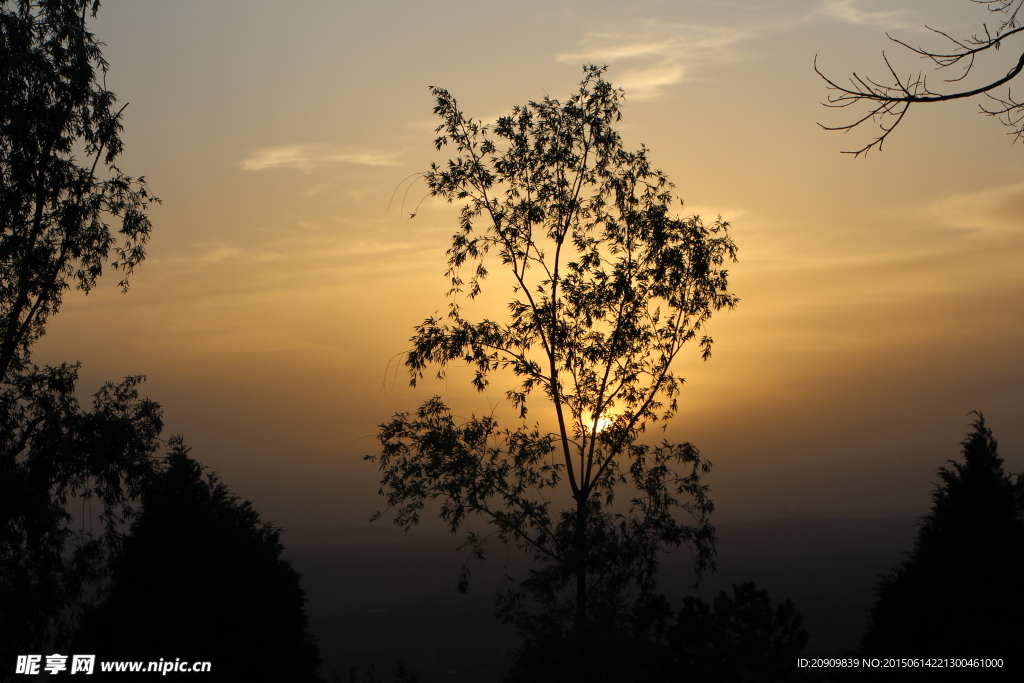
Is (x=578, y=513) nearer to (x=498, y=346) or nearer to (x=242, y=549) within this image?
(x=498, y=346)

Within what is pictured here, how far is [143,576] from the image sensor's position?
22.7 m

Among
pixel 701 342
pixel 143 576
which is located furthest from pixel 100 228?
pixel 701 342

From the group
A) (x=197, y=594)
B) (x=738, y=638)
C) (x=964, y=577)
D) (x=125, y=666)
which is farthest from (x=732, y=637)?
(x=125, y=666)

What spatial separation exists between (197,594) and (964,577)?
18.9 meters

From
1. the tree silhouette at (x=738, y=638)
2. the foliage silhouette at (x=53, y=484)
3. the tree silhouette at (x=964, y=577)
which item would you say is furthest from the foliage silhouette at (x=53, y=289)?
the tree silhouette at (x=738, y=638)

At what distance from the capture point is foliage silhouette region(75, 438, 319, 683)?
21.9 meters

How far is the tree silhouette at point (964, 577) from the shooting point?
18.3 meters

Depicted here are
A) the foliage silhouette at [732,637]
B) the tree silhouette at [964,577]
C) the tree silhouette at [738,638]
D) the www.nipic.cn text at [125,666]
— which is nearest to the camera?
the tree silhouette at [964,577]

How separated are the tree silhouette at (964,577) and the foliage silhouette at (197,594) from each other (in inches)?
612

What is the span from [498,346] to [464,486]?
14.7 ft

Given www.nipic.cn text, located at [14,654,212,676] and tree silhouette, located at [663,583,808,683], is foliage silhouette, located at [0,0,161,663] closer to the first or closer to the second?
www.nipic.cn text, located at [14,654,212,676]

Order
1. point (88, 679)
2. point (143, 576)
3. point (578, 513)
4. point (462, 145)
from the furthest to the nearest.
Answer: point (462, 145) < point (578, 513) < point (143, 576) < point (88, 679)

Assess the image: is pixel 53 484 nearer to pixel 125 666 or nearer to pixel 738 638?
pixel 125 666

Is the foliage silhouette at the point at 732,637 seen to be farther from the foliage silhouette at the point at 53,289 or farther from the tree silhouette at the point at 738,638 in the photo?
the foliage silhouette at the point at 53,289
